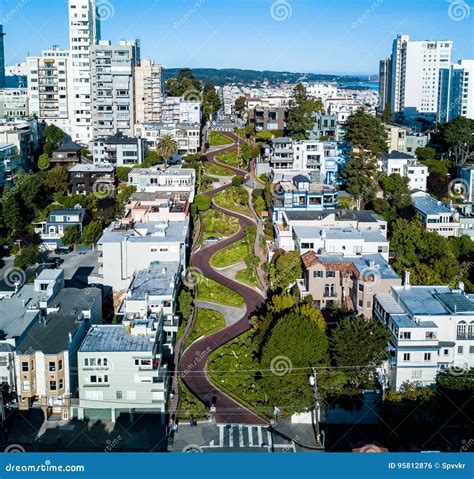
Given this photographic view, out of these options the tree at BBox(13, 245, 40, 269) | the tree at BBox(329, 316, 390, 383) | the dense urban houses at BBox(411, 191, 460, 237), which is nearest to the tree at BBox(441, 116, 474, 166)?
the dense urban houses at BBox(411, 191, 460, 237)

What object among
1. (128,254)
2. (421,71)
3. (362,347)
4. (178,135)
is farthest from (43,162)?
(421,71)

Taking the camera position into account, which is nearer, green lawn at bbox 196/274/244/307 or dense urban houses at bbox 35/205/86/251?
green lawn at bbox 196/274/244/307

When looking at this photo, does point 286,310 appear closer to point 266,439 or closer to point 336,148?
point 266,439

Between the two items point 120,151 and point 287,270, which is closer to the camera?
point 287,270

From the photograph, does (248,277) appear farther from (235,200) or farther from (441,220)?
(441,220)

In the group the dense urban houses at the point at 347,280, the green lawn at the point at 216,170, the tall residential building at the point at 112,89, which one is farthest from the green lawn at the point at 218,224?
the tall residential building at the point at 112,89

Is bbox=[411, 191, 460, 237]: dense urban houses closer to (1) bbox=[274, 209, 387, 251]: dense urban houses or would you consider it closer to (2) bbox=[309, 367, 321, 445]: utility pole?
(1) bbox=[274, 209, 387, 251]: dense urban houses

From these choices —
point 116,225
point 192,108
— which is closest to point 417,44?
point 192,108

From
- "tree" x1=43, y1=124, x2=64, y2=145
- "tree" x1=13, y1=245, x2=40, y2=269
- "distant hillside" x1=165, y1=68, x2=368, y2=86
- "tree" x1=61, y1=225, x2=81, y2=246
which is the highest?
"distant hillside" x1=165, y1=68, x2=368, y2=86
